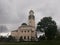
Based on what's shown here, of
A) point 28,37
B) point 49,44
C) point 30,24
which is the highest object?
point 30,24

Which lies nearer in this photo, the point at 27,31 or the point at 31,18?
the point at 27,31

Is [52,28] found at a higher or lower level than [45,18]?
lower

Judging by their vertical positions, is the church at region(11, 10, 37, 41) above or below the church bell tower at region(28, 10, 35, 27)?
below

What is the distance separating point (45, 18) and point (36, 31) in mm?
6368

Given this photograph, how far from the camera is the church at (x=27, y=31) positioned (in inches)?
3073

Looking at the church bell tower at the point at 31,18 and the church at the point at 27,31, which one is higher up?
the church bell tower at the point at 31,18

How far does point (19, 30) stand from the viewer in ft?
258

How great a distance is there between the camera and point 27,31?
259 feet

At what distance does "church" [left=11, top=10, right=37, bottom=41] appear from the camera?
78.1 m

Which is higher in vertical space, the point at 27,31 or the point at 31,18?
the point at 31,18

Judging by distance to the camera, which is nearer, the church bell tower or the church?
the church

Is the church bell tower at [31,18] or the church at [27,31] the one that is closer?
Result: the church at [27,31]

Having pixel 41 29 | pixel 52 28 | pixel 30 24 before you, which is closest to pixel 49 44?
pixel 52 28

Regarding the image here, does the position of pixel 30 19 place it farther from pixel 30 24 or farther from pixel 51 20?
pixel 51 20
